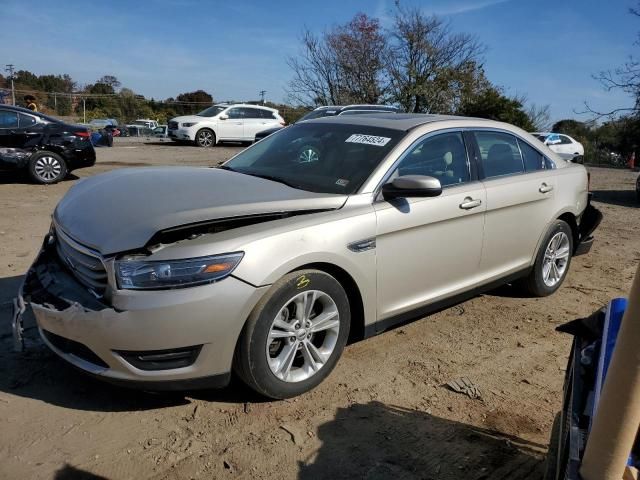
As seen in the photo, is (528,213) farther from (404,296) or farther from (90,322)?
(90,322)

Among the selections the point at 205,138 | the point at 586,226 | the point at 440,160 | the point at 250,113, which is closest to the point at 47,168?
the point at 440,160

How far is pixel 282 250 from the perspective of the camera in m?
2.97

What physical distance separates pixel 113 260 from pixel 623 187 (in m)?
15.8

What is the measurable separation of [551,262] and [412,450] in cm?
303

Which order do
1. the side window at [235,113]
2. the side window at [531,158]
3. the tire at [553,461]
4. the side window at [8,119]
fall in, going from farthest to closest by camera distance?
the side window at [235,113] < the side window at [8,119] < the side window at [531,158] < the tire at [553,461]

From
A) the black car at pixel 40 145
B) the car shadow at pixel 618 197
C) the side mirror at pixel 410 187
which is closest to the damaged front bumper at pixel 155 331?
the side mirror at pixel 410 187

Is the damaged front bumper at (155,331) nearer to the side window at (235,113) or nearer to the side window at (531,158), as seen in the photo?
the side window at (531,158)

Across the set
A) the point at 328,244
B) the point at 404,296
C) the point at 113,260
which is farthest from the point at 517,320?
the point at 113,260

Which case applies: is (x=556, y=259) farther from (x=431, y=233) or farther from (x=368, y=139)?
(x=368, y=139)

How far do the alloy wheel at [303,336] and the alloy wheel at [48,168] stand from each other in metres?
8.68

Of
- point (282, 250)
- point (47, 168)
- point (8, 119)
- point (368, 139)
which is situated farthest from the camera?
point (47, 168)

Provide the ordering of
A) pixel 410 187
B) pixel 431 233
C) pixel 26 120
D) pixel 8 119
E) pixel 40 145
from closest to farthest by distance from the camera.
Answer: pixel 410 187 < pixel 431 233 < pixel 8 119 < pixel 26 120 < pixel 40 145

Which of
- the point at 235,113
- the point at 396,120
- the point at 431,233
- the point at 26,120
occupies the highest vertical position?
the point at 235,113

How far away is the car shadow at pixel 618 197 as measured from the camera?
465 inches
